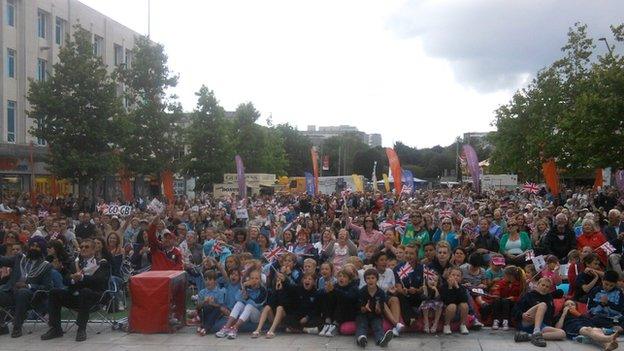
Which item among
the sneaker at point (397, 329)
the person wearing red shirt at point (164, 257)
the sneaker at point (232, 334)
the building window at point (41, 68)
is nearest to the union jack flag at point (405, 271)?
the sneaker at point (397, 329)

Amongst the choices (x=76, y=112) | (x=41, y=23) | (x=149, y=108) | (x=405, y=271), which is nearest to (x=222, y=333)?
(x=405, y=271)

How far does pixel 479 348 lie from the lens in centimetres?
873

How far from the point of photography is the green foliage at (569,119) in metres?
25.1

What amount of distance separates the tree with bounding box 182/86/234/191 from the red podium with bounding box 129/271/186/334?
3828 centimetres

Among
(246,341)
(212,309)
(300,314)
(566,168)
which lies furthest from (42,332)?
(566,168)

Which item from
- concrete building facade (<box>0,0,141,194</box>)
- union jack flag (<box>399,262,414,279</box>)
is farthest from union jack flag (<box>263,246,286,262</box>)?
concrete building facade (<box>0,0,141,194</box>)

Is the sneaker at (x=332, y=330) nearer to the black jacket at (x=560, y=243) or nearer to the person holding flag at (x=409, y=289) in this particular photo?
the person holding flag at (x=409, y=289)

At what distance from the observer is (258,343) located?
9.27 meters

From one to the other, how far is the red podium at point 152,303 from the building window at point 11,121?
101ft

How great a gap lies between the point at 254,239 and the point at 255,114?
1950 inches

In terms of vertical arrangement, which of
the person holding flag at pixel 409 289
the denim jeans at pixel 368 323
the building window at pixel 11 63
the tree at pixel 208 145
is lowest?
the denim jeans at pixel 368 323

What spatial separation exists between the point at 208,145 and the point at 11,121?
49.2 feet

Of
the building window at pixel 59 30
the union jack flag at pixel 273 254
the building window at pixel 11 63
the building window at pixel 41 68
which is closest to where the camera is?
the union jack flag at pixel 273 254

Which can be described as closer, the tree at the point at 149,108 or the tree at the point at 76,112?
the tree at the point at 76,112
